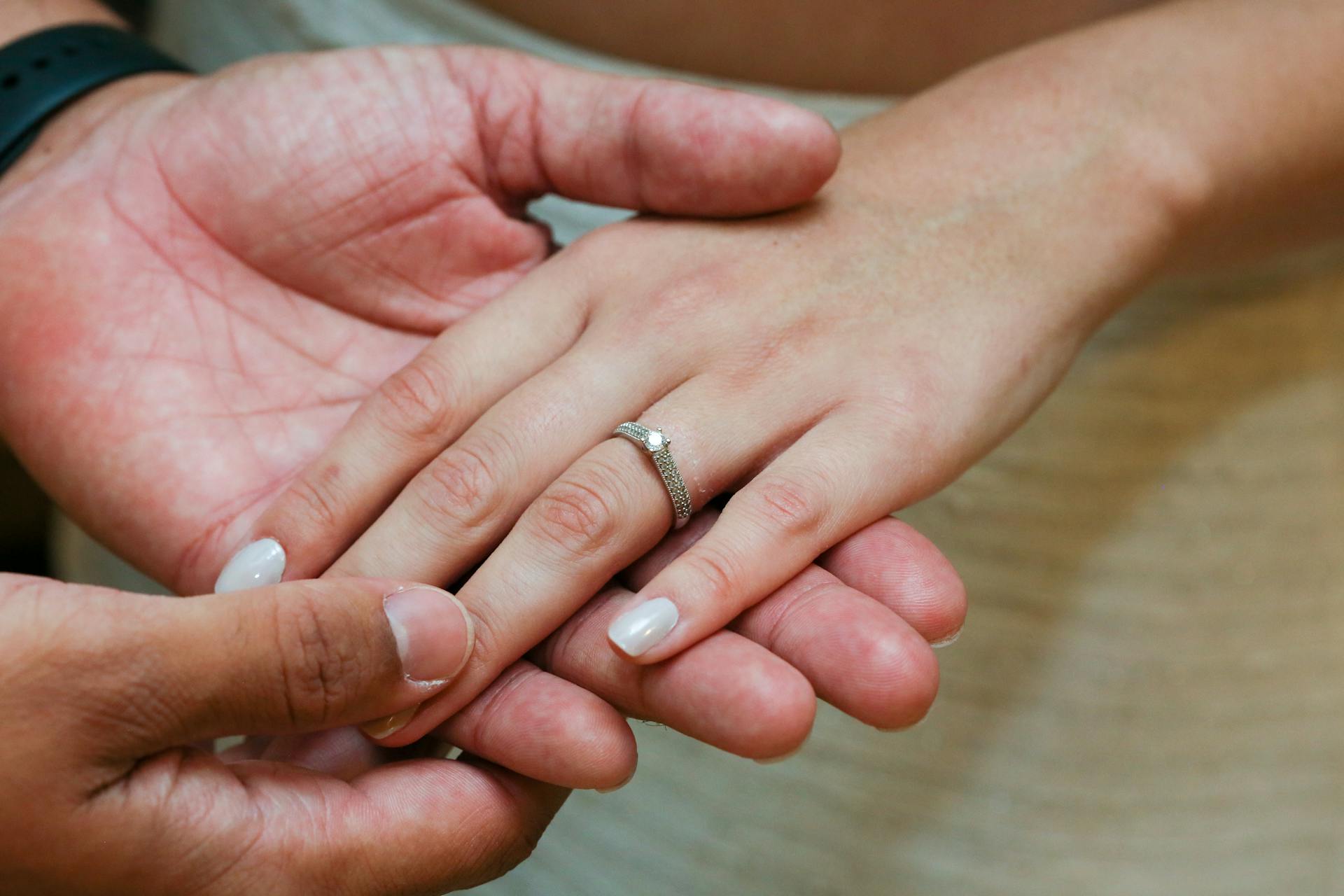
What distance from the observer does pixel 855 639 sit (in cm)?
62

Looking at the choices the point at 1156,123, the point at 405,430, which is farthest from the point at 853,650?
the point at 1156,123

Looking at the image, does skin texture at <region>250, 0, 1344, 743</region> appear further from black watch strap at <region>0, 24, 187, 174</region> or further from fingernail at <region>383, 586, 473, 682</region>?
black watch strap at <region>0, 24, 187, 174</region>

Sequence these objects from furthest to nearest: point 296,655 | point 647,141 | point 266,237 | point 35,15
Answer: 1. point 35,15
2. point 266,237
3. point 647,141
4. point 296,655

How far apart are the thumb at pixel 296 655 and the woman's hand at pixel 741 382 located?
5 centimetres

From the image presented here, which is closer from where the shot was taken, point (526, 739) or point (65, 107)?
point (526, 739)

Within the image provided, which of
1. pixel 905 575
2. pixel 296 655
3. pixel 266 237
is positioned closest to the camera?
pixel 296 655

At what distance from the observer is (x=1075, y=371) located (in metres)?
0.99

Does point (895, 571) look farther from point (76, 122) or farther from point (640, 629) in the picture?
point (76, 122)

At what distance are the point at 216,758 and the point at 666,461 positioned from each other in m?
0.33

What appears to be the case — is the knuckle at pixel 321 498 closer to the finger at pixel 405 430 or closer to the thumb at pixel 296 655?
the finger at pixel 405 430

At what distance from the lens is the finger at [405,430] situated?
28.7 inches

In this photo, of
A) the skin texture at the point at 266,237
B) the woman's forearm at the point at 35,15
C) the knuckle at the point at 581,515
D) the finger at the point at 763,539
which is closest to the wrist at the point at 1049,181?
the skin texture at the point at 266,237

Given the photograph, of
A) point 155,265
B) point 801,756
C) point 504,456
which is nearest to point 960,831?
point 801,756

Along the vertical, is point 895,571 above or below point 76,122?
below
